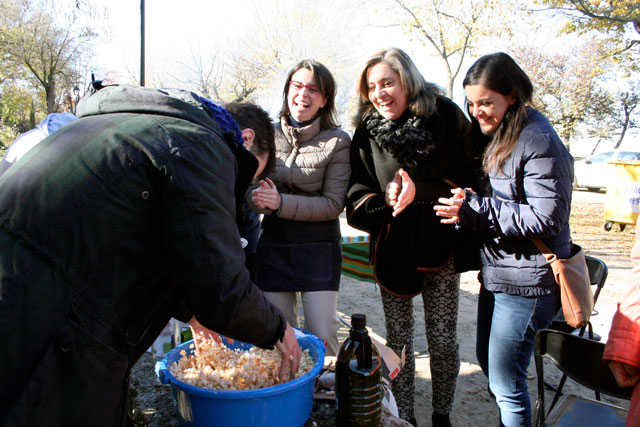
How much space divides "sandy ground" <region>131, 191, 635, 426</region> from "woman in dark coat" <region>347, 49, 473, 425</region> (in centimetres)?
61

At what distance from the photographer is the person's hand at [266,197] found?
90.5 inches

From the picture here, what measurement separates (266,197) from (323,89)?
2.29 ft

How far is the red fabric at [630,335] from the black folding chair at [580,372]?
354 millimetres

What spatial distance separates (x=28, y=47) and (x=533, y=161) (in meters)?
31.4

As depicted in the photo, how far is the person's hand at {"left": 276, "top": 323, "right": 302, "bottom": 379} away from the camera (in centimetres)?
122

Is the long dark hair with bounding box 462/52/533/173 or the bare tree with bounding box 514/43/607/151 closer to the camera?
the long dark hair with bounding box 462/52/533/173

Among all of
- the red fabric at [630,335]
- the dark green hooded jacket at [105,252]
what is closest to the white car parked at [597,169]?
the red fabric at [630,335]

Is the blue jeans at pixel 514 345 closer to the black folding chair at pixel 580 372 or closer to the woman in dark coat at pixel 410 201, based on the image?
the black folding chair at pixel 580 372

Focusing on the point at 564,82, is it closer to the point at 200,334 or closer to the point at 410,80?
the point at 410,80

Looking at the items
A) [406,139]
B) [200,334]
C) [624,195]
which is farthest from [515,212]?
[624,195]

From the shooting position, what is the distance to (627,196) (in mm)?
8539

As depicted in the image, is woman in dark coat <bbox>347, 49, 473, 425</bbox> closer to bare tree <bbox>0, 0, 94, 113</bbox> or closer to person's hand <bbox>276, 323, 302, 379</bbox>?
person's hand <bbox>276, 323, 302, 379</bbox>

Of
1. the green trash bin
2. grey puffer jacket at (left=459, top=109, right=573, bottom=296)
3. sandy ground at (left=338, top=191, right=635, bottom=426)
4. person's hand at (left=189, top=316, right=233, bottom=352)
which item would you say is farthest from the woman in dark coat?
the green trash bin

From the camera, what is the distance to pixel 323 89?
8.26 ft
